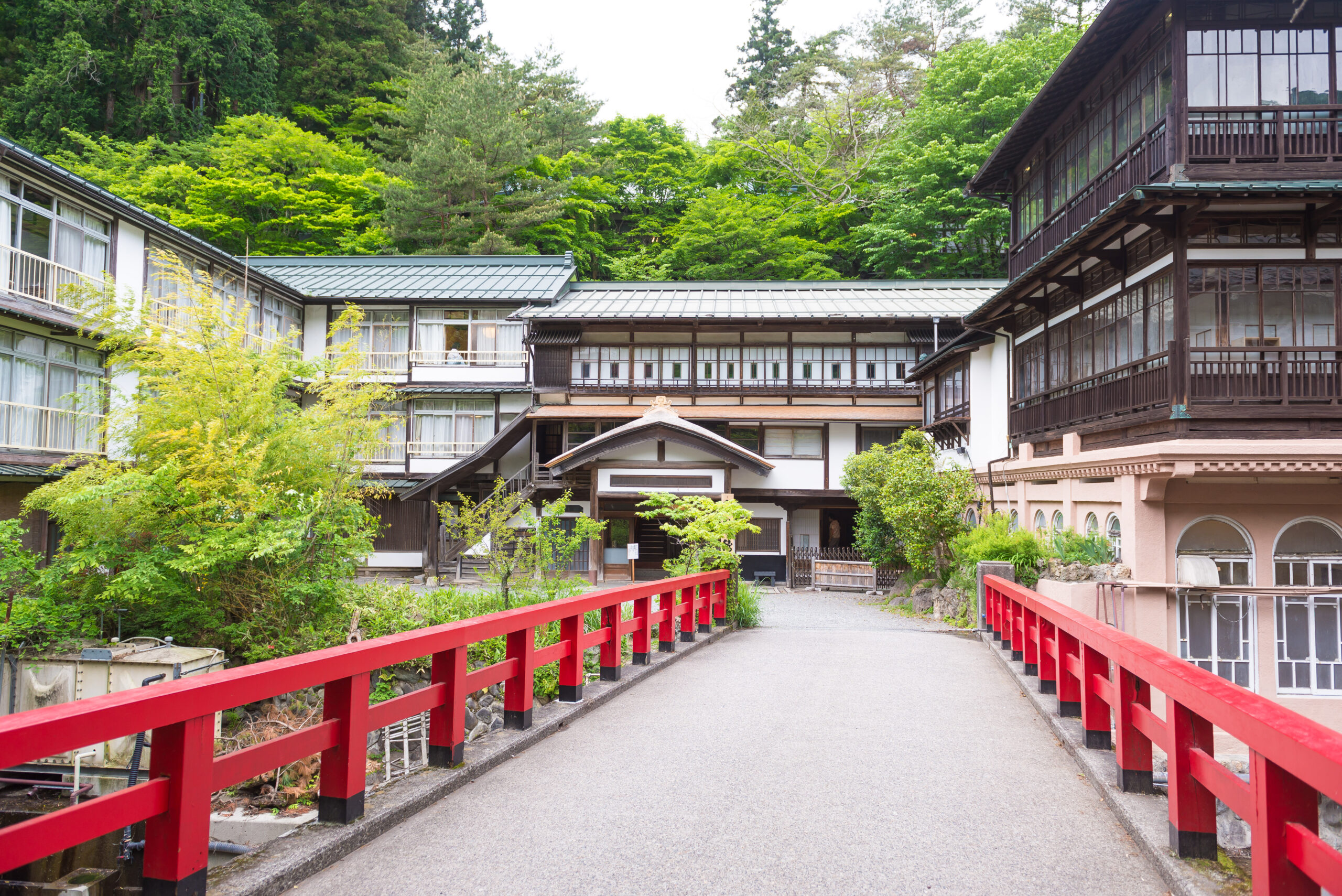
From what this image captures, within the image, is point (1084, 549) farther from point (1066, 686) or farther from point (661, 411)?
point (661, 411)

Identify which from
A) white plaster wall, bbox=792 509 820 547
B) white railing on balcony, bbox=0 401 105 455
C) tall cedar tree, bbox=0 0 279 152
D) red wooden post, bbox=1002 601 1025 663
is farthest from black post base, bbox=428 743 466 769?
tall cedar tree, bbox=0 0 279 152

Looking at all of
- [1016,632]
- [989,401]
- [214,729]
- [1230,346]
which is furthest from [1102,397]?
[214,729]

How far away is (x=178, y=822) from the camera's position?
3.27 meters

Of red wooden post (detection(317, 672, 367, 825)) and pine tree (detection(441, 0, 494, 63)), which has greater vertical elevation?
pine tree (detection(441, 0, 494, 63))

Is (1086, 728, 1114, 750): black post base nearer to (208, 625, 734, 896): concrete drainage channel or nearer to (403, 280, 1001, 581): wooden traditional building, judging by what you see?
(208, 625, 734, 896): concrete drainage channel

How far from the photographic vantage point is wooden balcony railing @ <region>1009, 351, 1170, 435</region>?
484 inches

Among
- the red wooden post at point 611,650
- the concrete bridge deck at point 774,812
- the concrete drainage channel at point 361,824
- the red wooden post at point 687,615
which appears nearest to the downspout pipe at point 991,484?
the red wooden post at point 687,615

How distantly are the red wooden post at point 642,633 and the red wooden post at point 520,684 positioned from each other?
2.78 meters

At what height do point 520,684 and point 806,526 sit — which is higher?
point 806,526

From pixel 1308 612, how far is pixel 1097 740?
369 inches

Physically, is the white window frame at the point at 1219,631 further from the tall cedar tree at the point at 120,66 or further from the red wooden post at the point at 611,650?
the tall cedar tree at the point at 120,66

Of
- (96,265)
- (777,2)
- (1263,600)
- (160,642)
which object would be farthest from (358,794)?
(777,2)

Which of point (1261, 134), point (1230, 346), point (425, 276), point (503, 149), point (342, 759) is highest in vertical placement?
point (503, 149)

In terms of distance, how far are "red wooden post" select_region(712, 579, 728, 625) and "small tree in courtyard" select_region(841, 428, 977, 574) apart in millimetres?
7113
